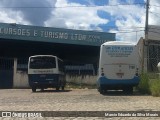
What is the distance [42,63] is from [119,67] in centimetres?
799

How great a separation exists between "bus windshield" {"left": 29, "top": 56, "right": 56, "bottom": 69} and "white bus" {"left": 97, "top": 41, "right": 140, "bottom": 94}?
7.01 metres

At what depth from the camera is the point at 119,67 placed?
2570 cm

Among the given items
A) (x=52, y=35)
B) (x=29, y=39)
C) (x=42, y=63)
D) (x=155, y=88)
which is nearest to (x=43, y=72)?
(x=42, y=63)

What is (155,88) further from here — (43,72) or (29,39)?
(29,39)

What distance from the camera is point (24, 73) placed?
138 ft

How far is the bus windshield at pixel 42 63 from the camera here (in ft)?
105

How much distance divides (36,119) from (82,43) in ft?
116

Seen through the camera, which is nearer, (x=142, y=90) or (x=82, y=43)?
(x=142, y=90)

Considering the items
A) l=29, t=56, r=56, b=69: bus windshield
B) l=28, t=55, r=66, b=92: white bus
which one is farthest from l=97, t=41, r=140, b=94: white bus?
l=29, t=56, r=56, b=69: bus windshield

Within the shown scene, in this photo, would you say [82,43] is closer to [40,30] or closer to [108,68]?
[40,30]

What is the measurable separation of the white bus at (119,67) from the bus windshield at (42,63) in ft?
23.0

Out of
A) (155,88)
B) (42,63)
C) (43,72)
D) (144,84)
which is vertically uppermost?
(42,63)

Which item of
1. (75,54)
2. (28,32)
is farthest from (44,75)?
(75,54)

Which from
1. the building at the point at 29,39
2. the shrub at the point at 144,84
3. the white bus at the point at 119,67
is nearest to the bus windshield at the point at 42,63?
the white bus at the point at 119,67
